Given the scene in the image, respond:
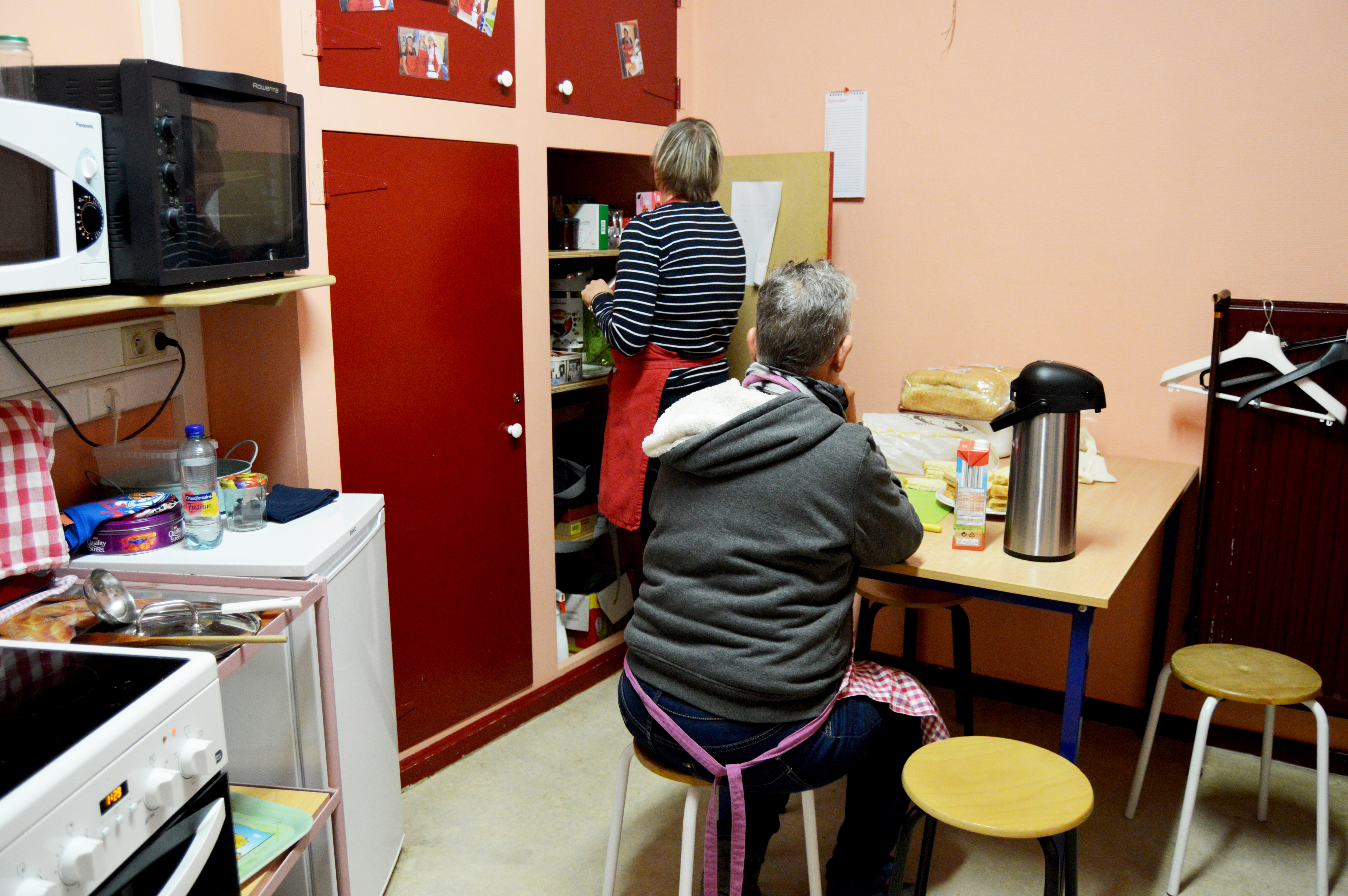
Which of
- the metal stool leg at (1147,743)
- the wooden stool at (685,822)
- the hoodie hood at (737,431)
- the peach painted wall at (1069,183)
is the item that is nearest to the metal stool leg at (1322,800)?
the metal stool leg at (1147,743)

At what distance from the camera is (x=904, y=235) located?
3.12 m

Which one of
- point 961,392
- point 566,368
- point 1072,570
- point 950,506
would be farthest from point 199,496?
point 961,392

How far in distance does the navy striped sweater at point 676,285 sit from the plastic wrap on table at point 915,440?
0.55 m

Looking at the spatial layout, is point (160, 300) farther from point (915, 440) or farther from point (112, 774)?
point (915, 440)

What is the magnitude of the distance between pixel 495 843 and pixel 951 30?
2535 millimetres

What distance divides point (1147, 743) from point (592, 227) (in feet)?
6.80

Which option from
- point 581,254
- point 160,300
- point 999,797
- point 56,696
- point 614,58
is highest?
point 614,58

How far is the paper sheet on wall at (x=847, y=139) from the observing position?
3.12 m

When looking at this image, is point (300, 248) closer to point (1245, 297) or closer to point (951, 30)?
point (951, 30)

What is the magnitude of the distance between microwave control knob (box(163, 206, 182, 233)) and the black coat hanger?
7.92 feet

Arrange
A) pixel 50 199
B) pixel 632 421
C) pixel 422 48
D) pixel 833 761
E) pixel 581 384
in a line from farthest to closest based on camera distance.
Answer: pixel 581 384 → pixel 632 421 → pixel 422 48 → pixel 833 761 → pixel 50 199

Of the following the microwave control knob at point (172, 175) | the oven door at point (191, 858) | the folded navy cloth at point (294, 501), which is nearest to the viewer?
the oven door at point (191, 858)

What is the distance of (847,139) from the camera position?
3146 millimetres

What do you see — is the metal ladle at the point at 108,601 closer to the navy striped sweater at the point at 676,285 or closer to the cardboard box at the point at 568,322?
the navy striped sweater at the point at 676,285
